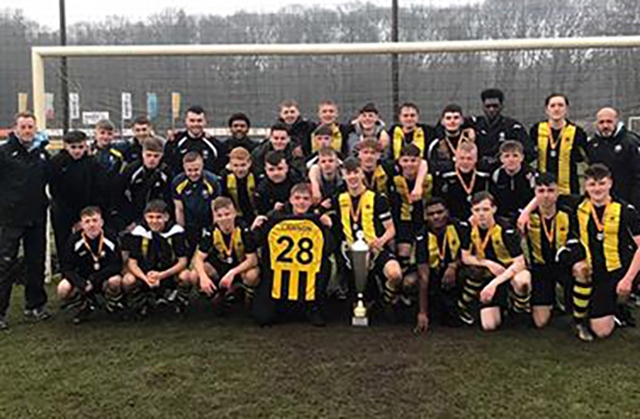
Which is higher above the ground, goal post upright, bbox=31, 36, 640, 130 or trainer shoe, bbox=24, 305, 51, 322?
goal post upright, bbox=31, 36, 640, 130

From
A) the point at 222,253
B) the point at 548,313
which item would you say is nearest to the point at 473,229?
the point at 548,313

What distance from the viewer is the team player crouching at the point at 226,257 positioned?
517cm

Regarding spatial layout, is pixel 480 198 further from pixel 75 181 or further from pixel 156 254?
pixel 75 181

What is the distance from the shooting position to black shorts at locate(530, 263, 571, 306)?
16.2 ft

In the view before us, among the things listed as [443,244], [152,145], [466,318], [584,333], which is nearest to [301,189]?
[443,244]

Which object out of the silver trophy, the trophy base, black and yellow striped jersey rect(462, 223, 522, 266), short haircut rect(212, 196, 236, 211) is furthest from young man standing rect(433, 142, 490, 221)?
short haircut rect(212, 196, 236, 211)

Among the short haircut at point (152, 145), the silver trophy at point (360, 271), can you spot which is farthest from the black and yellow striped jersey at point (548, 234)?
the short haircut at point (152, 145)

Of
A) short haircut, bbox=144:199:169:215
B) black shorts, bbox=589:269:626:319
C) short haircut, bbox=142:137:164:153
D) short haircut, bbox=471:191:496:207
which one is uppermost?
short haircut, bbox=142:137:164:153

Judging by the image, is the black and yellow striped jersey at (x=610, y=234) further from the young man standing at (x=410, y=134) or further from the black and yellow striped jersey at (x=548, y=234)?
the young man standing at (x=410, y=134)

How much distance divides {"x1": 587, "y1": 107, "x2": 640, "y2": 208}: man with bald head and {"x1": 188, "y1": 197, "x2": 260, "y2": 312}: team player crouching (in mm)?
2735

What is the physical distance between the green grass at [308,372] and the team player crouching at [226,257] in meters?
0.29

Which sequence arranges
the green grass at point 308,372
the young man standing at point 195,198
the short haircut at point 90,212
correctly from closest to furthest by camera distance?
1. the green grass at point 308,372
2. the short haircut at point 90,212
3. the young man standing at point 195,198

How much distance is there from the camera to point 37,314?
5.48 metres

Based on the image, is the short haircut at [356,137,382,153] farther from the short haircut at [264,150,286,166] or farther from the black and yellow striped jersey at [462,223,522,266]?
the black and yellow striped jersey at [462,223,522,266]
